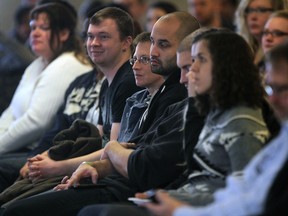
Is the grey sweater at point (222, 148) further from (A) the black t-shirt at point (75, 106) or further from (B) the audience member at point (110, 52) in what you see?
(A) the black t-shirt at point (75, 106)

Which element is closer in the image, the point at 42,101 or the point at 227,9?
the point at 42,101

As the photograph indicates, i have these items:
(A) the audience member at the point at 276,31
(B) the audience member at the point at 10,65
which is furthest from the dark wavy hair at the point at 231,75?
(B) the audience member at the point at 10,65

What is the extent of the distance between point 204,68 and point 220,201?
0.50 m

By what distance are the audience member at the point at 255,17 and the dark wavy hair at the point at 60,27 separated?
0.94 metres


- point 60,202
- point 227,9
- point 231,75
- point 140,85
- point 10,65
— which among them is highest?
point 231,75

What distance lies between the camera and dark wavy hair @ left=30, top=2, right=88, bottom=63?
4.82 m

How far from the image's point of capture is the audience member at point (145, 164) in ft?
9.46

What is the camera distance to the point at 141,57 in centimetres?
341

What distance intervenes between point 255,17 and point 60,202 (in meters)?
2.12

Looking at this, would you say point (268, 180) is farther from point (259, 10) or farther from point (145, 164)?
point (259, 10)

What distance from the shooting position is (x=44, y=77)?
4.68 m

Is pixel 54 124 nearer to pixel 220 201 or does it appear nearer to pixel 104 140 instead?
pixel 104 140

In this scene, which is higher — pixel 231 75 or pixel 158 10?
pixel 231 75

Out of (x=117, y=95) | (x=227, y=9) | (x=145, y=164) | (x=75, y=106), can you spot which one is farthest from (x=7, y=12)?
(x=145, y=164)
